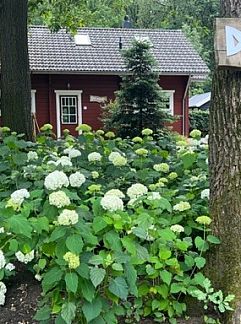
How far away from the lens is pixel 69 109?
16969mm

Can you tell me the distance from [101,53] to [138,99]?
4.83 metres

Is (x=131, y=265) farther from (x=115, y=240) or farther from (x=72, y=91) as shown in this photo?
(x=72, y=91)

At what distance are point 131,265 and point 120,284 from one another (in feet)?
0.38

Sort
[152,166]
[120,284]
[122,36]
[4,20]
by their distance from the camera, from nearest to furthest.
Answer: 1. [120,284]
2. [152,166]
3. [4,20]
4. [122,36]

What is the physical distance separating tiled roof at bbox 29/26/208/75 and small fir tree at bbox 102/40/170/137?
8.84ft

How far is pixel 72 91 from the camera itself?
16906 millimetres

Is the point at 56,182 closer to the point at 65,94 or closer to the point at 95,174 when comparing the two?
the point at 95,174

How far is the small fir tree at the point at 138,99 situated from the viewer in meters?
13.3

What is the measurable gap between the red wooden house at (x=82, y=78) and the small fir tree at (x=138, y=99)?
7.62 feet

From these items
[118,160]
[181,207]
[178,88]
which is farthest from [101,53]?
[181,207]

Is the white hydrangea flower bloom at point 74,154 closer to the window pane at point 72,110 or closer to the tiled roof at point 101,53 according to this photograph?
the tiled roof at point 101,53

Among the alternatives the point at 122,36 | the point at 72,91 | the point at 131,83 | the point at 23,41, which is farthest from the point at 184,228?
the point at 122,36

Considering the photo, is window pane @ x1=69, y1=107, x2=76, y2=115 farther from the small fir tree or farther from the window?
the small fir tree

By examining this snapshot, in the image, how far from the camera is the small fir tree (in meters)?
13.3
